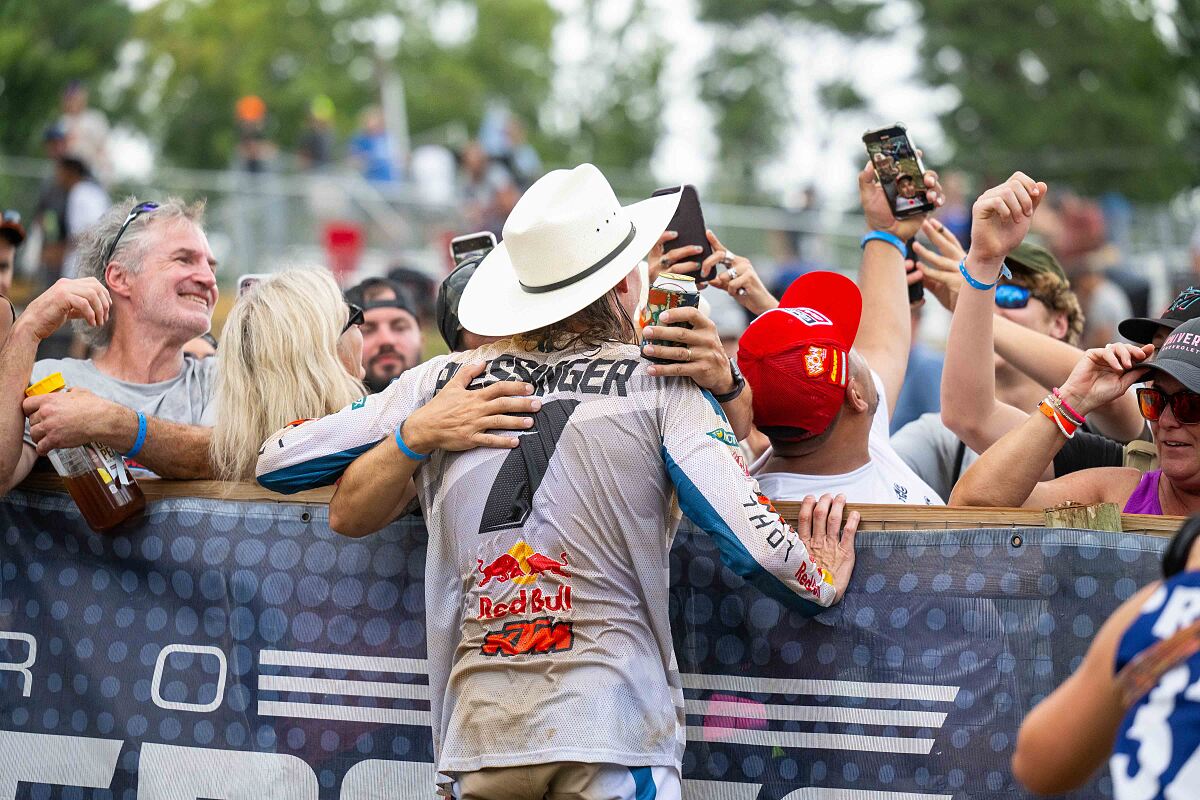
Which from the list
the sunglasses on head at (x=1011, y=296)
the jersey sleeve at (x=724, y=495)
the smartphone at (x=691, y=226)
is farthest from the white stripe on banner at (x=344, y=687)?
the sunglasses on head at (x=1011, y=296)

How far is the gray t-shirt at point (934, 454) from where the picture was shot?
515 cm

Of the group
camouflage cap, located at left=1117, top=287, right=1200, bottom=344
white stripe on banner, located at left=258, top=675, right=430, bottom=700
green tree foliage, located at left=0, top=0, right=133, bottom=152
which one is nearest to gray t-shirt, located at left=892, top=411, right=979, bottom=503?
camouflage cap, located at left=1117, top=287, right=1200, bottom=344

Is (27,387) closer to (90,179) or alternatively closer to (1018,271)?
(1018,271)

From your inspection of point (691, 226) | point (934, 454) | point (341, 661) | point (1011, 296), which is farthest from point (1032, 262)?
point (341, 661)

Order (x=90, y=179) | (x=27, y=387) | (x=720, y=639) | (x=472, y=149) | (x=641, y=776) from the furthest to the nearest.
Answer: (x=472, y=149)
(x=90, y=179)
(x=27, y=387)
(x=720, y=639)
(x=641, y=776)

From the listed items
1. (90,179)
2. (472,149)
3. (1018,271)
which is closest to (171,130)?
(472,149)

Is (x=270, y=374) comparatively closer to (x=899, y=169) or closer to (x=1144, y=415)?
(x=899, y=169)

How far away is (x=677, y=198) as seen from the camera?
12.5ft

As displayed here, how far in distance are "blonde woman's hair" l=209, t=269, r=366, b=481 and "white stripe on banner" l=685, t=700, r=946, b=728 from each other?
1.46 metres

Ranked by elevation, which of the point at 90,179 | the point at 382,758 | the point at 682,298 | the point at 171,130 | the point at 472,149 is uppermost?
the point at 171,130

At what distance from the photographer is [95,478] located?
4.27 metres

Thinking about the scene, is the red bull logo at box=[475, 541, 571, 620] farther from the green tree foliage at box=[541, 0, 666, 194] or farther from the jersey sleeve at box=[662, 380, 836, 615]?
the green tree foliage at box=[541, 0, 666, 194]

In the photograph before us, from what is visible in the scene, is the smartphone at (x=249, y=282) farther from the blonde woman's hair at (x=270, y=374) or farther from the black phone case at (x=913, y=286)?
the black phone case at (x=913, y=286)

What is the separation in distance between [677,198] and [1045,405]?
1.13 metres
